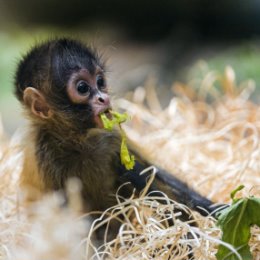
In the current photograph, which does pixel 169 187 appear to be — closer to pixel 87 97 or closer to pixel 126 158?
pixel 126 158

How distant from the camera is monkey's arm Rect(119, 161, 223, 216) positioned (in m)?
4.06

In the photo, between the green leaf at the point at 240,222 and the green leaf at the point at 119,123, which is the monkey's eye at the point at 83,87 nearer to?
the green leaf at the point at 119,123

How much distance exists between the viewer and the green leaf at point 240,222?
128 inches

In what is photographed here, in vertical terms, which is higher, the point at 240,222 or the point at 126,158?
the point at 126,158

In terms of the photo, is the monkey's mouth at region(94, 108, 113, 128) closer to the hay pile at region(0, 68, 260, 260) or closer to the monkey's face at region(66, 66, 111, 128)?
the monkey's face at region(66, 66, 111, 128)

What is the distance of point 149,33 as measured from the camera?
9789 millimetres

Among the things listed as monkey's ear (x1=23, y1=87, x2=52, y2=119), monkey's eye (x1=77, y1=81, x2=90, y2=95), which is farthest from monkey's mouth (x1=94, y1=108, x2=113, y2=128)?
monkey's ear (x1=23, y1=87, x2=52, y2=119)

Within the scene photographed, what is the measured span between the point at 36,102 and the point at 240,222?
1387 millimetres

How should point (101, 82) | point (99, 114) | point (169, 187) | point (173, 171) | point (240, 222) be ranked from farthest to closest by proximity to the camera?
point (173, 171) → point (169, 187) → point (101, 82) → point (99, 114) → point (240, 222)

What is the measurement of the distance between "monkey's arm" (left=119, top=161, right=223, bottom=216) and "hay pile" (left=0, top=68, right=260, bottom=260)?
0.35ft

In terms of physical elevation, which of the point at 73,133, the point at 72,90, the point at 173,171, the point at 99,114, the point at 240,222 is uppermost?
the point at 72,90

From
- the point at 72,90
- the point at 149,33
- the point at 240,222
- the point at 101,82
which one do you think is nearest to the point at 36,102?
the point at 72,90

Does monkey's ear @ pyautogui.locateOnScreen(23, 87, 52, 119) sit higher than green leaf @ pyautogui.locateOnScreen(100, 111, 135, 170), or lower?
higher

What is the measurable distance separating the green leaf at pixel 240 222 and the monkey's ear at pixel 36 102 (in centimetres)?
126
